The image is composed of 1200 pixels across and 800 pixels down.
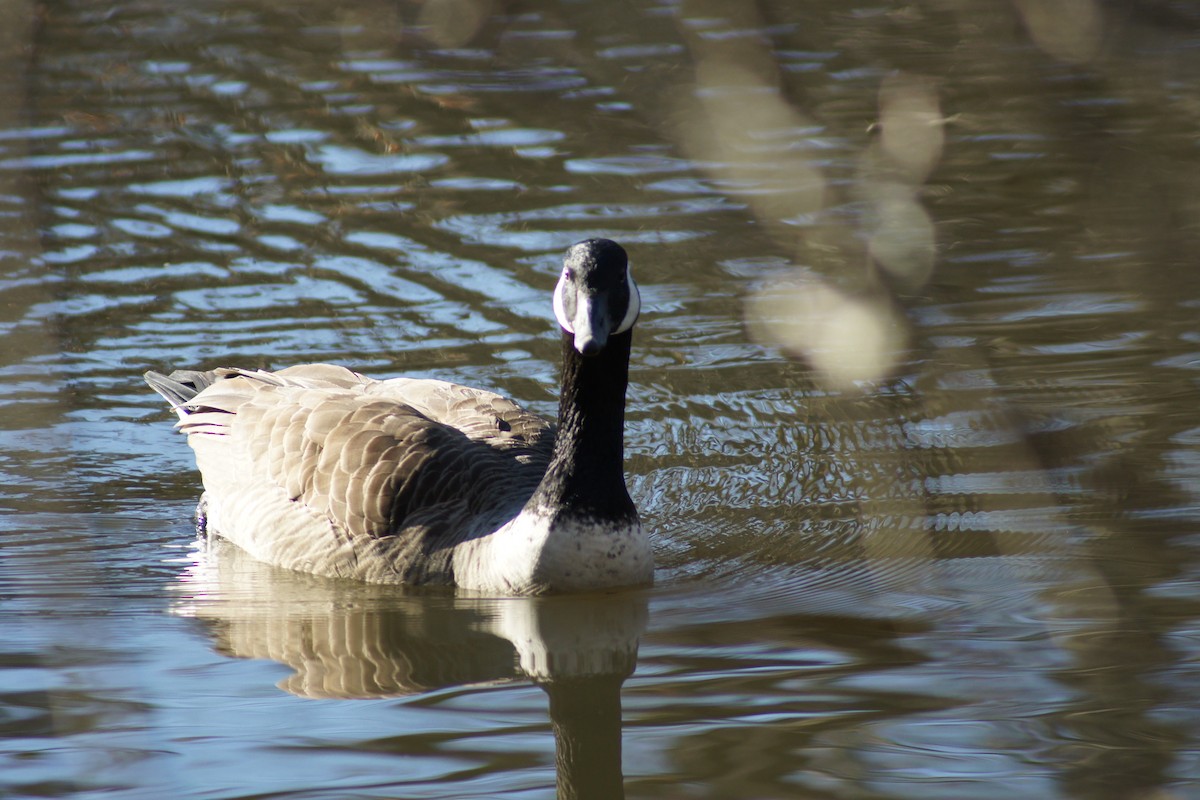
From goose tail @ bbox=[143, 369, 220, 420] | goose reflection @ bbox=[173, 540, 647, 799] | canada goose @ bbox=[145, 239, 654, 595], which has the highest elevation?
goose tail @ bbox=[143, 369, 220, 420]

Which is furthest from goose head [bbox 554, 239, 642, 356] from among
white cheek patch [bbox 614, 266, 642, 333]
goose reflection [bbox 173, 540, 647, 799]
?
goose reflection [bbox 173, 540, 647, 799]

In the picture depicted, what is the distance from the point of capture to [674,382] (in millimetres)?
10469

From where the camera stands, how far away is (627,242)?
12672mm

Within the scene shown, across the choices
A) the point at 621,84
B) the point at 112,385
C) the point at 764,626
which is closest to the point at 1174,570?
the point at 764,626

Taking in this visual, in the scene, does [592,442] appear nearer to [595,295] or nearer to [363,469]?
[595,295]

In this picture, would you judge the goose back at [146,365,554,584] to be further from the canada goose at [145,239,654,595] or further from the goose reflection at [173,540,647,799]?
the goose reflection at [173,540,647,799]

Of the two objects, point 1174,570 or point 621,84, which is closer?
point 621,84

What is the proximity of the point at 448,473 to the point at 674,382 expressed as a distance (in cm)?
309

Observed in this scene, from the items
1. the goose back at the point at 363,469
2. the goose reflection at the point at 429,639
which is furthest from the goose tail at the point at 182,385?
the goose reflection at the point at 429,639

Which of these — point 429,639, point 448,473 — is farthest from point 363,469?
point 429,639

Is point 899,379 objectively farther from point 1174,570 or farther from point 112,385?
point 112,385

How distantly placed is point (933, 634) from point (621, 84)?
4.48 m

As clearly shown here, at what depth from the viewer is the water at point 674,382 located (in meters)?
4.92

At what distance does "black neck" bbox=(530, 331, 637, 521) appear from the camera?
7211 mm
